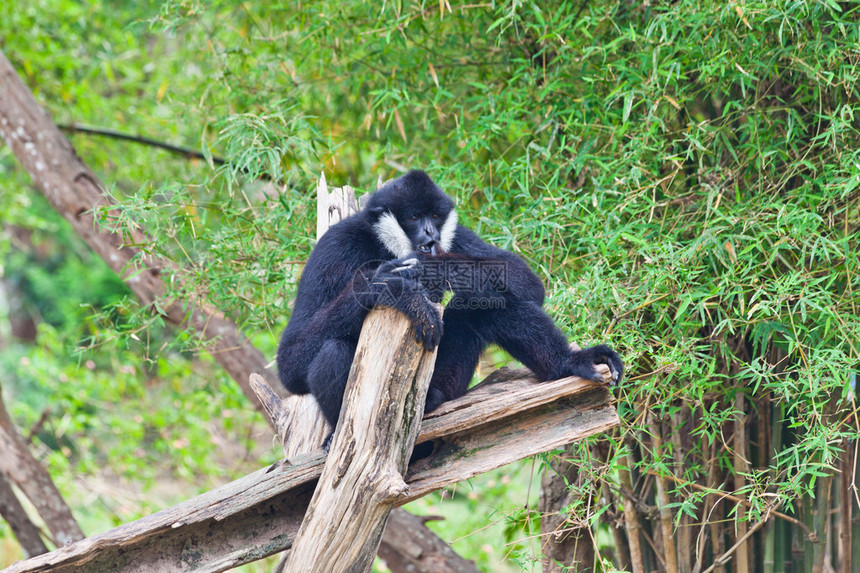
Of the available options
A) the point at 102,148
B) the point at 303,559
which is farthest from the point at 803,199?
the point at 102,148

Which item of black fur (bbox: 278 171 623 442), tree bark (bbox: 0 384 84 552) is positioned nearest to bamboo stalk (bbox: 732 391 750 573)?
black fur (bbox: 278 171 623 442)

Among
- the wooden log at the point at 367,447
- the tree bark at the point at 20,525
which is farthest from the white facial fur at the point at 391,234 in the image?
the tree bark at the point at 20,525

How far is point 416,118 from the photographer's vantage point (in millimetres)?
4980

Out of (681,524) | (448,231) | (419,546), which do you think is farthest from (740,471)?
(419,546)

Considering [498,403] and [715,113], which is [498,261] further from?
[715,113]

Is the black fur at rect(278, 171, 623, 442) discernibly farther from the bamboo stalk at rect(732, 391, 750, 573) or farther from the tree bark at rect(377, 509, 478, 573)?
the tree bark at rect(377, 509, 478, 573)

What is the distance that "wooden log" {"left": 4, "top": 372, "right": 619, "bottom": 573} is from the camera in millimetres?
2682

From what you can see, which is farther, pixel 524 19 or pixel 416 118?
pixel 416 118

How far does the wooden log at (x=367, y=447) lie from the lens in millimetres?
2434

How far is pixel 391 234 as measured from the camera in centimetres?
314

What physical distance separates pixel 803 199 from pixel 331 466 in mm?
2307

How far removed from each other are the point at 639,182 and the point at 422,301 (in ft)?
4.90

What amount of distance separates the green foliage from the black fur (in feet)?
1.21

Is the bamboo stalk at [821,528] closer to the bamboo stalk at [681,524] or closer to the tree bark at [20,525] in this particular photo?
the bamboo stalk at [681,524]
